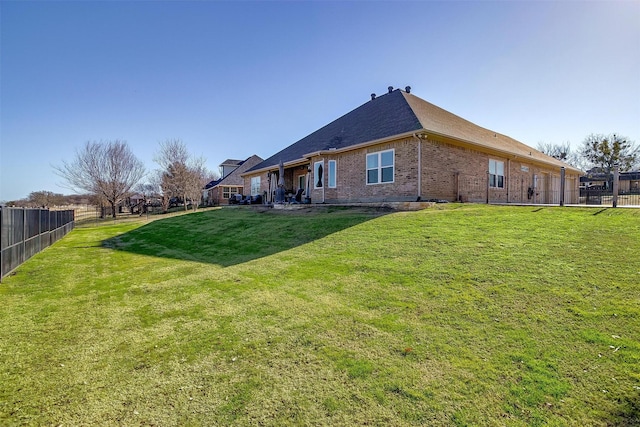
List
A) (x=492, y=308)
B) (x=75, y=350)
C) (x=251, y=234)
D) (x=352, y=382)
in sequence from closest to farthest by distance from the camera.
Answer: (x=352, y=382), (x=75, y=350), (x=492, y=308), (x=251, y=234)

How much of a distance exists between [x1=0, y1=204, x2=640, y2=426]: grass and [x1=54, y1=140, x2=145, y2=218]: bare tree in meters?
28.5

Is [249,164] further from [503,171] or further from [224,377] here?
[224,377]

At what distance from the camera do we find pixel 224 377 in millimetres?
3078

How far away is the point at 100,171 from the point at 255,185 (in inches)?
707

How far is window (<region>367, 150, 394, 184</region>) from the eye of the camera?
48.0 feet

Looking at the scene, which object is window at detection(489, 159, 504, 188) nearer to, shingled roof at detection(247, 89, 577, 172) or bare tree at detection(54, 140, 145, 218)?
shingled roof at detection(247, 89, 577, 172)

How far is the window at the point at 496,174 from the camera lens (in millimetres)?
17016

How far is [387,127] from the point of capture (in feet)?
50.4

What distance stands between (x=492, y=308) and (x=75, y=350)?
542 centimetres

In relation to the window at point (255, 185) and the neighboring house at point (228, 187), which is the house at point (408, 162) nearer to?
the window at point (255, 185)

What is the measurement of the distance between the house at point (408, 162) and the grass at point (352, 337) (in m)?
6.55

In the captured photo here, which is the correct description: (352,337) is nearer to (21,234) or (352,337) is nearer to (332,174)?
(21,234)

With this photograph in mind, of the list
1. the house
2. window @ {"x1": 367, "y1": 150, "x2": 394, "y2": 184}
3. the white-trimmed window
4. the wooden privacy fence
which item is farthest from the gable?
window @ {"x1": 367, "y1": 150, "x2": 394, "y2": 184}

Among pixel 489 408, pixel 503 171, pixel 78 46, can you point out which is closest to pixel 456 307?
pixel 489 408
